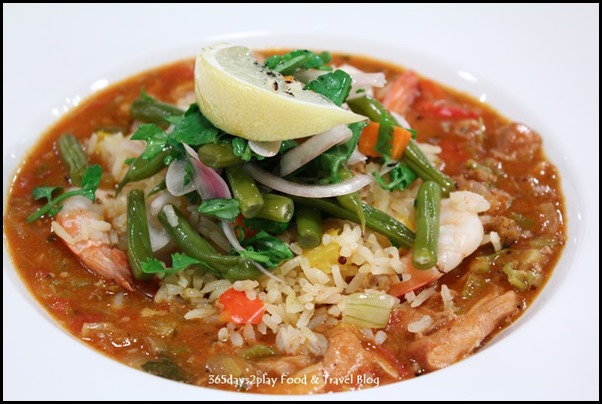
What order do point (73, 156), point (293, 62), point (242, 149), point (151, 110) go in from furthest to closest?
point (151, 110) < point (73, 156) < point (293, 62) < point (242, 149)

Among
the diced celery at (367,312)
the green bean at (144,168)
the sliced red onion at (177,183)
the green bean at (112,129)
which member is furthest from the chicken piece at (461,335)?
the green bean at (112,129)

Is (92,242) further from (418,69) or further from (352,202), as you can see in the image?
(418,69)

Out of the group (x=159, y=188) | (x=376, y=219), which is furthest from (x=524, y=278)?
(x=159, y=188)

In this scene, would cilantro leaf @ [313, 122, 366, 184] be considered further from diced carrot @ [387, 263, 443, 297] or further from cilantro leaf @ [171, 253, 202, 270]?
cilantro leaf @ [171, 253, 202, 270]

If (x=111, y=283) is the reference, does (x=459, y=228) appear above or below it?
above

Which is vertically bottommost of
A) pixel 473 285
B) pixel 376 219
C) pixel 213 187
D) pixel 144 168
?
pixel 473 285

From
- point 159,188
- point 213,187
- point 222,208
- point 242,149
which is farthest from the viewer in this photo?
point 159,188

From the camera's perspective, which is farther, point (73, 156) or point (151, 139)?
point (73, 156)

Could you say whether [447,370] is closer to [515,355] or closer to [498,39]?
[515,355]

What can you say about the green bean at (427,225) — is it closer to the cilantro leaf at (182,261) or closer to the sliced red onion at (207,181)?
the sliced red onion at (207,181)
